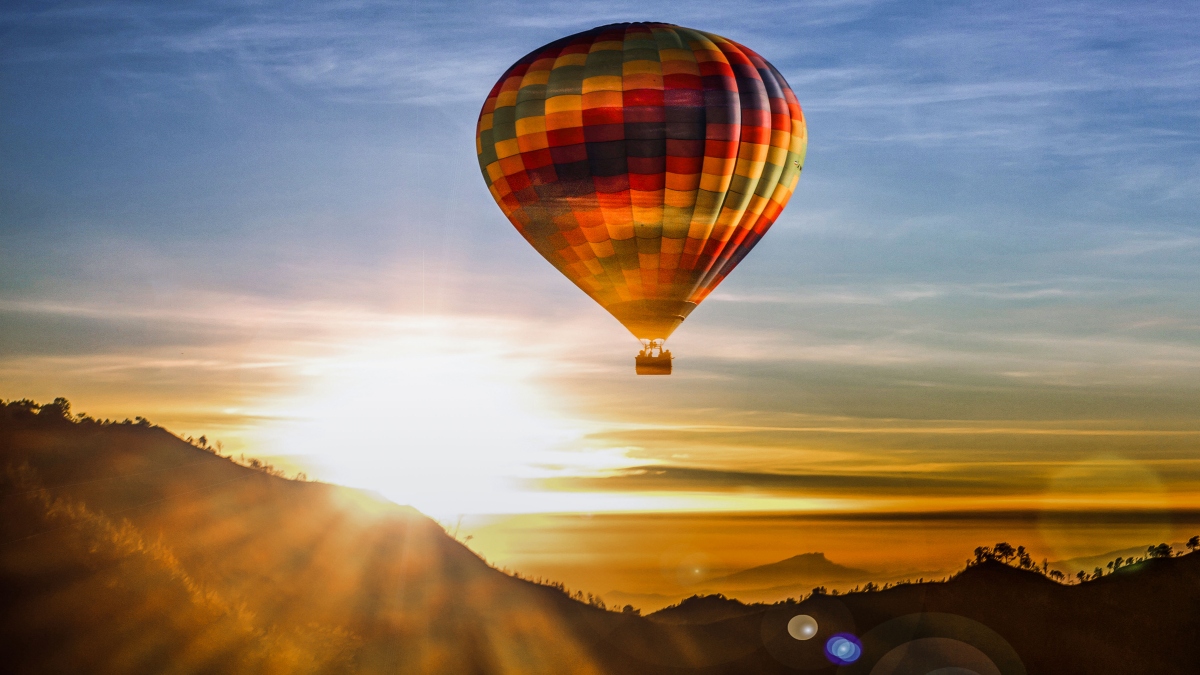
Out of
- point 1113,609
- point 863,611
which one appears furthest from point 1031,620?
point 863,611

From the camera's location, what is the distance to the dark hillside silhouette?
56.0m

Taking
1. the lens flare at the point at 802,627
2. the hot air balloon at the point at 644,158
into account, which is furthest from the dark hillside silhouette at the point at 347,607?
the hot air balloon at the point at 644,158

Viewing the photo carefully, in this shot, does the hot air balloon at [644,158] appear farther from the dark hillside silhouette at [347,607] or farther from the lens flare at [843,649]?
the lens flare at [843,649]

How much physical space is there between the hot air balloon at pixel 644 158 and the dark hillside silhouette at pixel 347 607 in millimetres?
34066

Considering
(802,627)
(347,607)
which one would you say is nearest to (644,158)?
(802,627)

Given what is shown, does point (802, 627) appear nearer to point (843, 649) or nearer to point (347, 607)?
point (843, 649)

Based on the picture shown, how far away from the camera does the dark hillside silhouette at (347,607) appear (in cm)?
5597

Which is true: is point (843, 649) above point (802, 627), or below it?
below

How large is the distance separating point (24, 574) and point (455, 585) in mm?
37963

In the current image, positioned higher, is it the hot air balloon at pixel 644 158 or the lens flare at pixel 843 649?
the hot air balloon at pixel 644 158

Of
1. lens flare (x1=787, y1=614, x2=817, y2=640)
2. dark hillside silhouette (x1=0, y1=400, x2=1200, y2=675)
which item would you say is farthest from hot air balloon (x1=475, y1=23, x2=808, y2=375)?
lens flare (x1=787, y1=614, x2=817, y2=640)

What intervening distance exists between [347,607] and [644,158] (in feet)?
167

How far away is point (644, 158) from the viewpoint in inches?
1374

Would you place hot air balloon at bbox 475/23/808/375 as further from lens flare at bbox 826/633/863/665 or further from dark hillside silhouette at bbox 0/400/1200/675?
lens flare at bbox 826/633/863/665
